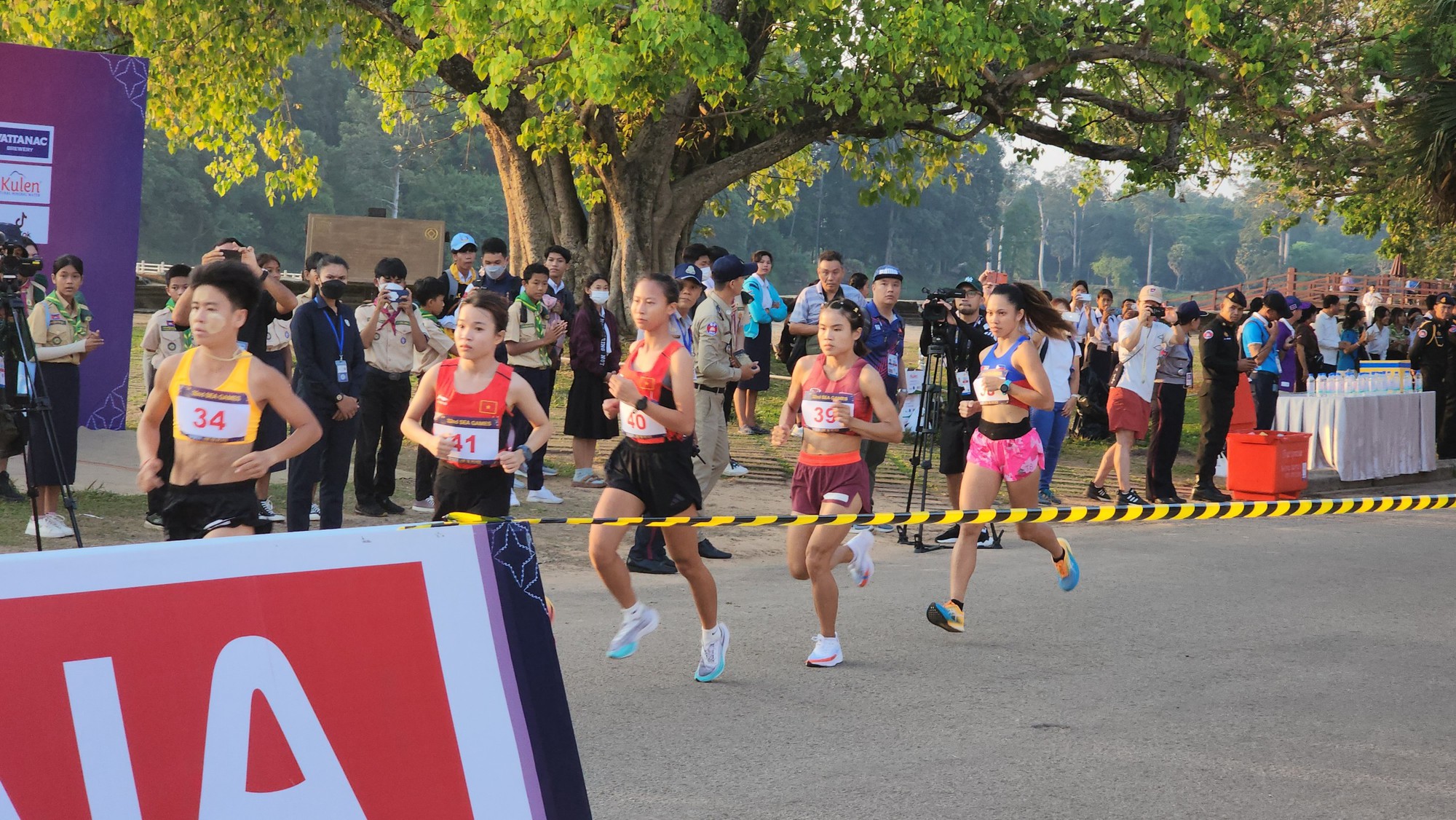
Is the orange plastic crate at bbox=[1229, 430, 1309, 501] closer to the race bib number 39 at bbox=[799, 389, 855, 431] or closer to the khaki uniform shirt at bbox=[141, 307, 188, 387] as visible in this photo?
the race bib number 39 at bbox=[799, 389, 855, 431]

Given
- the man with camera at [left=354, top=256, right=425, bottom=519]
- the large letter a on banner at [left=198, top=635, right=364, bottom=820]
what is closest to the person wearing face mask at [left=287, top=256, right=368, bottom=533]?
the man with camera at [left=354, top=256, right=425, bottom=519]

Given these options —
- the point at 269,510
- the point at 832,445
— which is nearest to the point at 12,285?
the point at 269,510

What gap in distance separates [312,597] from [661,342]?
3.18 metres

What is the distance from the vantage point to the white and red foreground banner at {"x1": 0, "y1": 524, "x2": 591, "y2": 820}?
295 cm

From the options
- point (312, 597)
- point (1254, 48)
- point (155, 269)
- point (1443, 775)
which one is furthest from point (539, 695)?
point (155, 269)

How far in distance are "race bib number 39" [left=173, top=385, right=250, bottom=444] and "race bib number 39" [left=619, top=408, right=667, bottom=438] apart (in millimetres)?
1741

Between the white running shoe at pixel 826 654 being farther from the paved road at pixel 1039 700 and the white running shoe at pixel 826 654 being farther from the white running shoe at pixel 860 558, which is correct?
the white running shoe at pixel 860 558

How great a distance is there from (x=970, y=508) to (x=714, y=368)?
2.60 meters

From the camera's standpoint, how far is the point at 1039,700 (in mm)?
5812

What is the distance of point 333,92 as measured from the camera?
2923 inches

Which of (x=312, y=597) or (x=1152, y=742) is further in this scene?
(x=1152, y=742)

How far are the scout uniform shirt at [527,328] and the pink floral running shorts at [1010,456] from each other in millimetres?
4495

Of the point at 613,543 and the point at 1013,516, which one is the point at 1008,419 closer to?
the point at 1013,516

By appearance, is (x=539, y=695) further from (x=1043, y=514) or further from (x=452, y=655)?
(x=1043, y=514)
